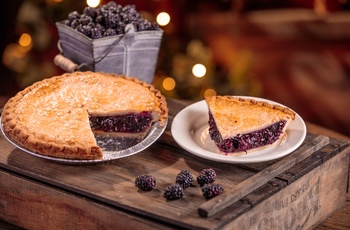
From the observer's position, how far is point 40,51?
15.3 feet

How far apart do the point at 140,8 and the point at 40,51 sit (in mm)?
676

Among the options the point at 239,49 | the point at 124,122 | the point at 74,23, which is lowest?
the point at 239,49

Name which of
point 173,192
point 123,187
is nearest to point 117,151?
point 123,187

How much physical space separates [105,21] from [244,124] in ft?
2.62

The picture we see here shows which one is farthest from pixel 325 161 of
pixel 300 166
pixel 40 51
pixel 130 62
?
pixel 40 51

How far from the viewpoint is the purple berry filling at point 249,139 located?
252 centimetres

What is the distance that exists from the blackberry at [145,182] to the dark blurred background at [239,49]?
206 cm

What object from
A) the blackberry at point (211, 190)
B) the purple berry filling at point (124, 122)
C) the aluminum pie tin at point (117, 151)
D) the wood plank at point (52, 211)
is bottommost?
the wood plank at point (52, 211)

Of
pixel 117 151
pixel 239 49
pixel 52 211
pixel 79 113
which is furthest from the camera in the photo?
pixel 239 49

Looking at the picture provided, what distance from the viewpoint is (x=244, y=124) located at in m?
2.53

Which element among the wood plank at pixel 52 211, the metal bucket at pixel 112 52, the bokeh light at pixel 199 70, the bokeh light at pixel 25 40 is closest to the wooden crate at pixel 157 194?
the wood plank at pixel 52 211

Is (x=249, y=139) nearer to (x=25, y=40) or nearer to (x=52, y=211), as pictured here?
(x=52, y=211)

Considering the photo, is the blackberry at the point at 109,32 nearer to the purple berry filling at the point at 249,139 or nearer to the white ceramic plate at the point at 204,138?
the white ceramic plate at the point at 204,138

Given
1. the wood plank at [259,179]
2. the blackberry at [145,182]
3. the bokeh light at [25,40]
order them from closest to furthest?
the wood plank at [259,179] < the blackberry at [145,182] < the bokeh light at [25,40]
